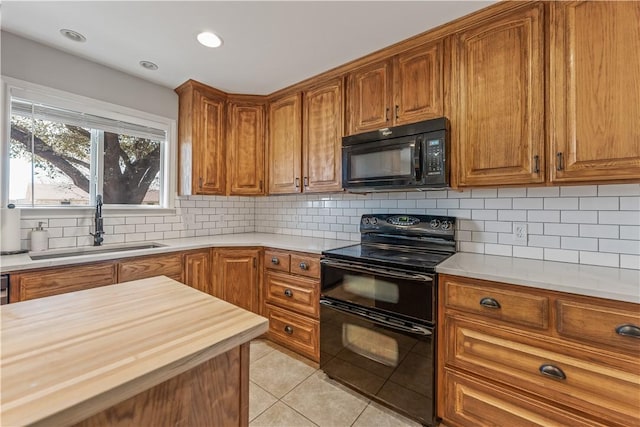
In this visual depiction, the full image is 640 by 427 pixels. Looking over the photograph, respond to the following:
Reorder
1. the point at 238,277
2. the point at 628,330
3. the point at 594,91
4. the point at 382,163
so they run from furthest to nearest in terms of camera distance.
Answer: the point at 238,277 → the point at 382,163 → the point at 594,91 → the point at 628,330

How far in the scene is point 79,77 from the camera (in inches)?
86.5

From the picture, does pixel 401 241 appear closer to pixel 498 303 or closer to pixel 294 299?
pixel 498 303

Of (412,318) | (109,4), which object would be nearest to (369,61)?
(109,4)

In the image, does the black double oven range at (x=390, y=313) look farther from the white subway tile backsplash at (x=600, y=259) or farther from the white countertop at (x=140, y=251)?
the white subway tile backsplash at (x=600, y=259)

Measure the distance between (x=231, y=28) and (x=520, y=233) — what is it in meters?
2.36

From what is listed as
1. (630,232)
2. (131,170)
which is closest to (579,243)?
(630,232)

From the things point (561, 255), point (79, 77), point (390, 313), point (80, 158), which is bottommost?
point (390, 313)

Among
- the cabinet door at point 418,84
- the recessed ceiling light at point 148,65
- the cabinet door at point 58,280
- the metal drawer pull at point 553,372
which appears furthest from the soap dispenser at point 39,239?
the metal drawer pull at point 553,372

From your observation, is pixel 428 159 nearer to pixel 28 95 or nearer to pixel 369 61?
pixel 369 61

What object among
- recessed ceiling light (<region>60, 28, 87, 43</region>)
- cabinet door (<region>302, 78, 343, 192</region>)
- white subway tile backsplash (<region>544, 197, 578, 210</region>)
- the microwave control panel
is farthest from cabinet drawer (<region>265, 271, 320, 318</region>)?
recessed ceiling light (<region>60, 28, 87, 43</region>)

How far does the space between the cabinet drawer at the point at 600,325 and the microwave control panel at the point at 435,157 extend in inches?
36.3

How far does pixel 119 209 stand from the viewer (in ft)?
7.96

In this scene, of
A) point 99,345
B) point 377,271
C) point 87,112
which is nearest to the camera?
point 99,345

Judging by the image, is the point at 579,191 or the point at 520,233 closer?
the point at 579,191
